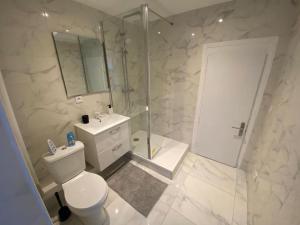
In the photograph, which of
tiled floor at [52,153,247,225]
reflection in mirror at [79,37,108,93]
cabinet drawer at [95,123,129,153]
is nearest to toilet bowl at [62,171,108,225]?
tiled floor at [52,153,247,225]

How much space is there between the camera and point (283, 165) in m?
1.03

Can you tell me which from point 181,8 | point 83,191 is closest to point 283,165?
point 83,191

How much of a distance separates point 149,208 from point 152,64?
2.35 metres

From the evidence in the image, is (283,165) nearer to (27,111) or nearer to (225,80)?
(225,80)

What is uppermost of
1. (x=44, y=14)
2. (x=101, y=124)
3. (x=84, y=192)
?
(x=44, y=14)

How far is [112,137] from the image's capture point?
5.94ft

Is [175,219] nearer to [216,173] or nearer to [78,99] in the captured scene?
[216,173]

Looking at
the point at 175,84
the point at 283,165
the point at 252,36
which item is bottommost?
the point at 283,165

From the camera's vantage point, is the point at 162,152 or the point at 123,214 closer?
the point at 123,214

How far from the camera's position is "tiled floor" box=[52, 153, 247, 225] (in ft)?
4.69

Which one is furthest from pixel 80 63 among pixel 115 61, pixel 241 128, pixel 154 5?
pixel 241 128

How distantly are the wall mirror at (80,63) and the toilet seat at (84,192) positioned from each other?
3.53 ft

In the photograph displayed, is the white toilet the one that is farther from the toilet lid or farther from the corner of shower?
the corner of shower

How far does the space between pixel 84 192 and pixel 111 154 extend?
0.61m
